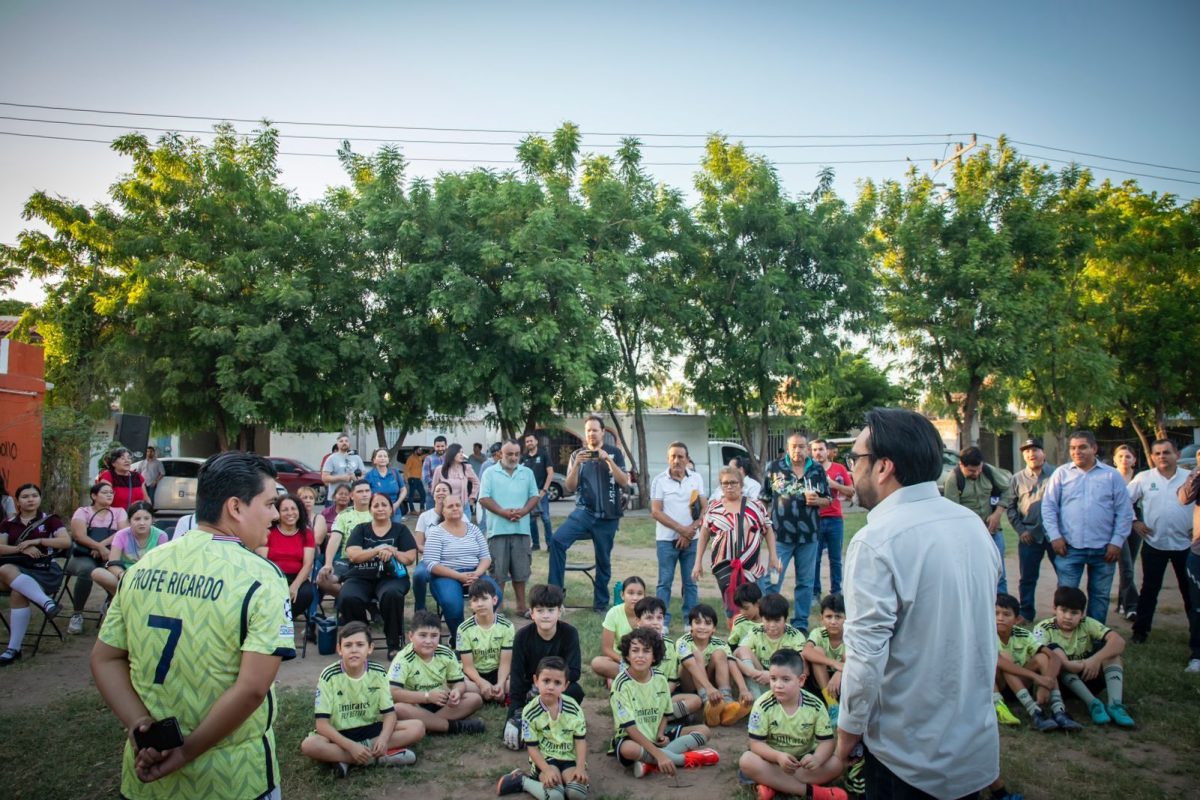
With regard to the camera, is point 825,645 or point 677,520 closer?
point 825,645

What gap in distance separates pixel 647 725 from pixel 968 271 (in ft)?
71.0

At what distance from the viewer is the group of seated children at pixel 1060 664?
5410 millimetres

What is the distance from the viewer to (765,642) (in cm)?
602

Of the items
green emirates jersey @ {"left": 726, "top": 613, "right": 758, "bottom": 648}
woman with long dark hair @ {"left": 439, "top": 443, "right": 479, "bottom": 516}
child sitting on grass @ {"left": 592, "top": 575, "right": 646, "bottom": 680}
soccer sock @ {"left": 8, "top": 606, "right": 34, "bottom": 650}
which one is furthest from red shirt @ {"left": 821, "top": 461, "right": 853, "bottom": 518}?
soccer sock @ {"left": 8, "top": 606, "right": 34, "bottom": 650}

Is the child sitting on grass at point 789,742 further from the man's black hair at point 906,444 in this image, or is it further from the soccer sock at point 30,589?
the soccer sock at point 30,589

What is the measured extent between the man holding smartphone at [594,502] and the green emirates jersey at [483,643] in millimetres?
2379

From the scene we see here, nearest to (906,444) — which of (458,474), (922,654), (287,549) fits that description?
(922,654)

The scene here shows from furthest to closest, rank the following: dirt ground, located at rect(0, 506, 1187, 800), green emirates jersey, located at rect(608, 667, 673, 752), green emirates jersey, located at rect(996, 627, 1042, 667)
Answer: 1. green emirates jersey, located at rect(996, 627, 1042, 667)
2. green emirates jersey, located at rect(608, 667, 673, 752)
3. dirt ground, located at rect(0, 506, 1187, 800)

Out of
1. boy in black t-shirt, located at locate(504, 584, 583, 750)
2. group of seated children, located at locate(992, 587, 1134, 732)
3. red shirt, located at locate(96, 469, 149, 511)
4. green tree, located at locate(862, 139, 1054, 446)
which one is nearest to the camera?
boy in black t-shirt, located at locate(504, 584, 583, 750)

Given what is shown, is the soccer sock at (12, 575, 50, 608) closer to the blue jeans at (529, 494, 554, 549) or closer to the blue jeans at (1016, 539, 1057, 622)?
the blue jeans at (529, 494, 554, 549)

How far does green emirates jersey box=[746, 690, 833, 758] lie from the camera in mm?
4426

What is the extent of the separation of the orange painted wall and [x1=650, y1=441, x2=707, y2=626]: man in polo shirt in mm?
11005

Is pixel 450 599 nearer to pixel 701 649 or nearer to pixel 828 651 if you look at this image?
pixel 701 649

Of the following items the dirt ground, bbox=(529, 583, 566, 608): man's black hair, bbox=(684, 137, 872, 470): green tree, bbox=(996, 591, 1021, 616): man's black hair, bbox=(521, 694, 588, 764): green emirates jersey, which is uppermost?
bbox=(684, 137, 872, 470): green tree
